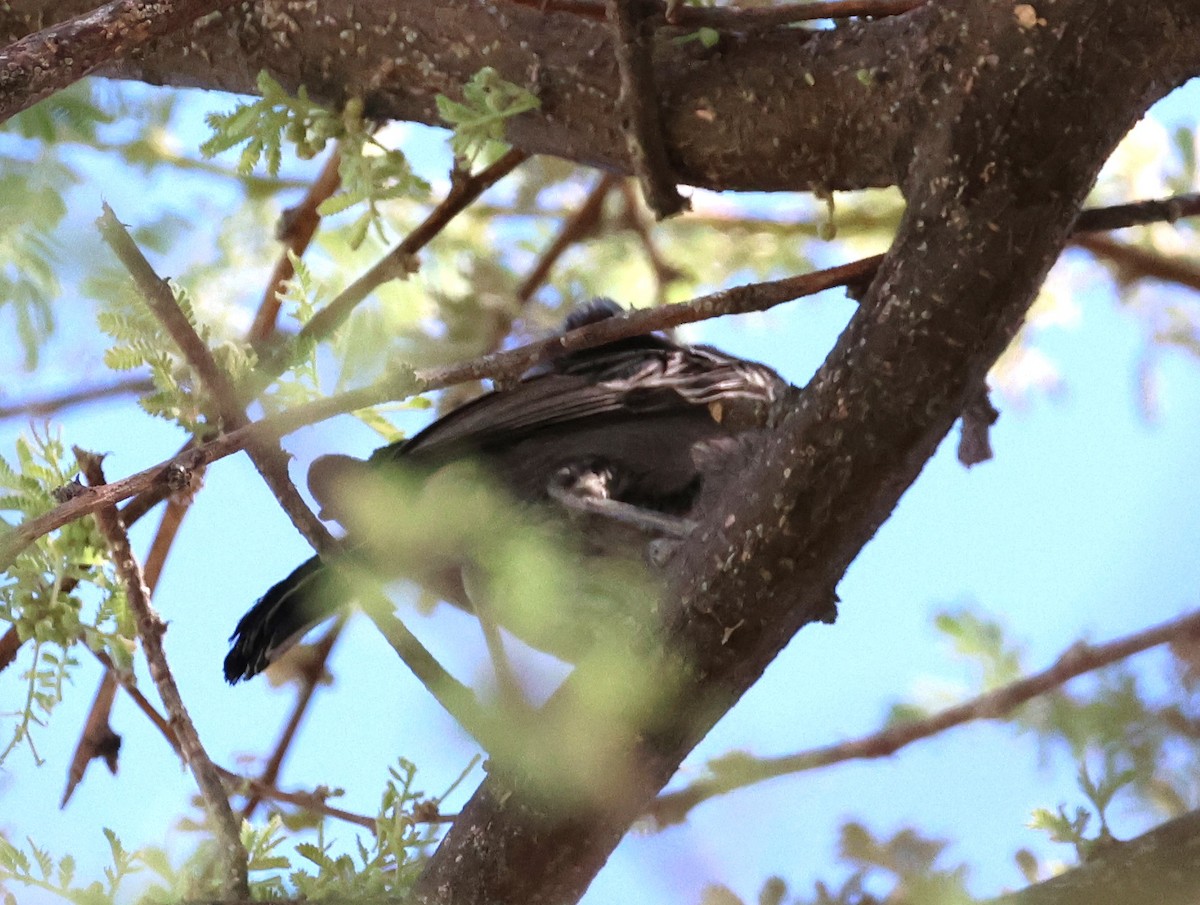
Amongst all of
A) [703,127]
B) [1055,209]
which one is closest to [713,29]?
[703,127]

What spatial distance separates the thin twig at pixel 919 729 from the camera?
5.60 ft

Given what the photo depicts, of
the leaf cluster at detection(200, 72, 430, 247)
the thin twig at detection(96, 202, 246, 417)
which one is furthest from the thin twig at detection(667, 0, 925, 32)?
the thin twig at detection(96, 202, 246, 417)

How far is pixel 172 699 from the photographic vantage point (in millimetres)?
2281

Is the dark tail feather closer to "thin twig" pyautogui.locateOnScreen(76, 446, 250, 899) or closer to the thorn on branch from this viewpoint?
"thin twig" pyautogui.locateOnScreen(76, 446, 250, 899)

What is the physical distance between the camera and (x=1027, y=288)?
80.9 inches

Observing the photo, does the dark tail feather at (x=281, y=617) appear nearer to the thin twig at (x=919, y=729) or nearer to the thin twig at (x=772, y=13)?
the thin twig at (x=919, y=729)

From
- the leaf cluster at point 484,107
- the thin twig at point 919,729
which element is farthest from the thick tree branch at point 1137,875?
the leaf cluster at point 484,107

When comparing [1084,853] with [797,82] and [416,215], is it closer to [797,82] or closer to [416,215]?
[797,82]

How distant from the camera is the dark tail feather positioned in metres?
2.80

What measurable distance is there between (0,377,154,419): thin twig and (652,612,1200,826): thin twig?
4.31 feet

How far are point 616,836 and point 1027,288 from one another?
1.01 m

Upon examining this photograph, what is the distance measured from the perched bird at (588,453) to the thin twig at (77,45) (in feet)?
3.30

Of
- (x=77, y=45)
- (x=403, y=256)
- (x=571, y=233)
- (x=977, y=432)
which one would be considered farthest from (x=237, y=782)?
(x=571, y=233)

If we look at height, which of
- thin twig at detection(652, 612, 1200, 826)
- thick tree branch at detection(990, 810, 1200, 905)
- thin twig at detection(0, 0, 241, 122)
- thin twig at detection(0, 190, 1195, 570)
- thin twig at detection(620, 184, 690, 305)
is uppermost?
thin twig at detection(620, 184, 690, 305)
